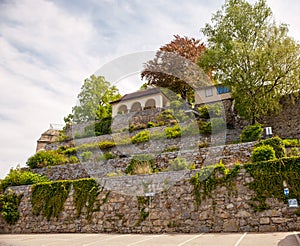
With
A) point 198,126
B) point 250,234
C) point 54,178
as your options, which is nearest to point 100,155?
point 54,178

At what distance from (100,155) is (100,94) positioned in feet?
41.4

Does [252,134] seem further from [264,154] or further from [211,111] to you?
[211,111]

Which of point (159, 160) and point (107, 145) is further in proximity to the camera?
point (107, 145)

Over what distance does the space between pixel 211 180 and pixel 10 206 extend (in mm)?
8909

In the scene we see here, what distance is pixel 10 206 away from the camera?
12.7 m

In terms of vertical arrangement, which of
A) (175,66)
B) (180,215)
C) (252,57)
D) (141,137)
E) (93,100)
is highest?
(175,66)

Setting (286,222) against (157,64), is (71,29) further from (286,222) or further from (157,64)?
(157,64)

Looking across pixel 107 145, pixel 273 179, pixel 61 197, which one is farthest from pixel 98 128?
pixel 273 179

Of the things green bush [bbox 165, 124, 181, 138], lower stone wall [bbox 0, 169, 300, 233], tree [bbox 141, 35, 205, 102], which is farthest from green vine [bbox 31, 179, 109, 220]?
tree [bbox 141, 35, 205, 102]

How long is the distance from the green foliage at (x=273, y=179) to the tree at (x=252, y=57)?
8437 mm

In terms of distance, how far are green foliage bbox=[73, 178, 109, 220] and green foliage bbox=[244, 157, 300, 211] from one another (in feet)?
17.2

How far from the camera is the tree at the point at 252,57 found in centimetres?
1562

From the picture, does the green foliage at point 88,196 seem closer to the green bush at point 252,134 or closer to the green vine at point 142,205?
the green vine at point 142,205

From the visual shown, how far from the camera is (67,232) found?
1094 centimetres
